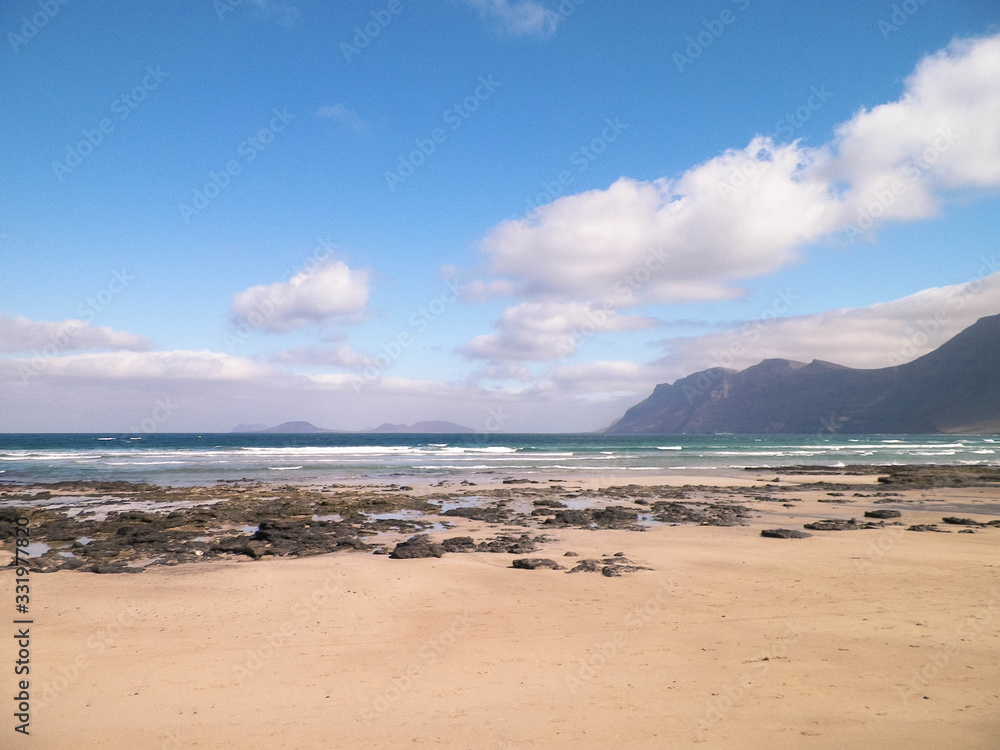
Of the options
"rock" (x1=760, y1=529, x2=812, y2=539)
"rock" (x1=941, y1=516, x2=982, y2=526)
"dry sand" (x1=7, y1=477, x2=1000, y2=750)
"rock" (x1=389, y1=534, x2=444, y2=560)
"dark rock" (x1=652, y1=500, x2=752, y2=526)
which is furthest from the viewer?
"dark rock" (x1=652, y1=500, x2=752, y2=526)

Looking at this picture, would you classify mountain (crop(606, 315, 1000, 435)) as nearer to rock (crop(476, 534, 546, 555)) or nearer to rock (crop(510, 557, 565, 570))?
rock (crop(476, 534, 546, 555))

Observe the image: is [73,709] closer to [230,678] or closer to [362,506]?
[230,678]

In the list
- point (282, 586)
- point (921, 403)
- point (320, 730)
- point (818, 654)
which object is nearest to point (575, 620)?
point (818, 654)

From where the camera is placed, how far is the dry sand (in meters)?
4.54

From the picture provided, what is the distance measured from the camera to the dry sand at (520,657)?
4539 mm

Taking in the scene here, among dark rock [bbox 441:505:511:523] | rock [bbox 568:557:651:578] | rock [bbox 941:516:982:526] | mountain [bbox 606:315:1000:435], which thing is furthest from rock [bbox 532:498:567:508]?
mountain [bbox 606:315:1000:435]

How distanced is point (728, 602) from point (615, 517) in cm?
843

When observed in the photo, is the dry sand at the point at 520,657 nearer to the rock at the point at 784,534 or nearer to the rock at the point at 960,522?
the rock at the point at 784,534

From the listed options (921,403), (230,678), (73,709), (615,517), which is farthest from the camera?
(921,403)

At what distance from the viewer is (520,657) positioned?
600cm

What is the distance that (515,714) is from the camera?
4781 mm

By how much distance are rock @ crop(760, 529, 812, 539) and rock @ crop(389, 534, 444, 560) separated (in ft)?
27.2

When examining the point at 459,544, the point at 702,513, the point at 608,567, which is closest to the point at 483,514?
the point at 459,544

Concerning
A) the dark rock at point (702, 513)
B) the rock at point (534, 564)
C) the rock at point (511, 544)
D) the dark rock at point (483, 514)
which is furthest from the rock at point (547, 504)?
the rock at point (534, 564)
